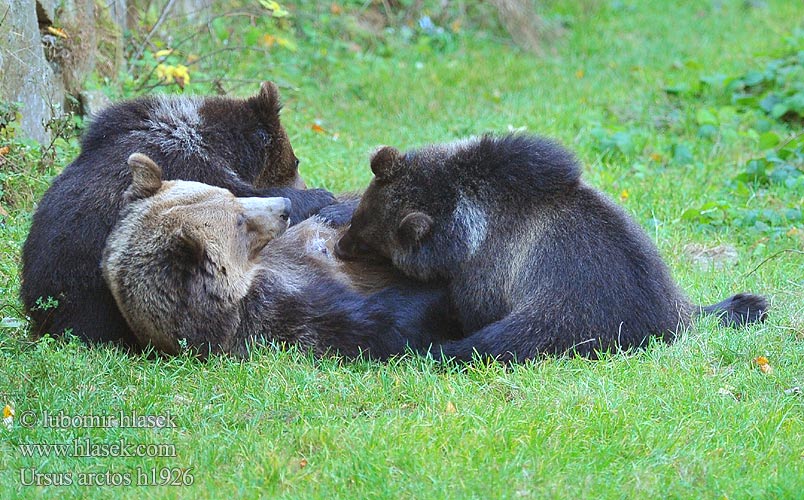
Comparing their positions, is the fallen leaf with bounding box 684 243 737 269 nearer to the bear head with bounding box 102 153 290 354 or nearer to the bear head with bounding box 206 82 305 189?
the bear head with bounding box 206 82 305 189

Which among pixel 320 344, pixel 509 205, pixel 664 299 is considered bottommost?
pixel 320 344

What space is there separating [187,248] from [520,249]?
2.31 m

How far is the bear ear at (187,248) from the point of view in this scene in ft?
21.0

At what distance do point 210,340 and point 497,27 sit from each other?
37.3ft

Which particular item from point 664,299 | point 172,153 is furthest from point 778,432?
point 172,153

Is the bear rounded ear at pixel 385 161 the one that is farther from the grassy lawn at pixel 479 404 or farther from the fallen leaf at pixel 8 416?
the fallen leaf at pixel 8 416

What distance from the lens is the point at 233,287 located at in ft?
22.0

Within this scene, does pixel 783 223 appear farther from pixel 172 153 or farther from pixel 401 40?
pixel 401 40

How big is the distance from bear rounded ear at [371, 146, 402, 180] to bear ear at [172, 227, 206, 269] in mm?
1549

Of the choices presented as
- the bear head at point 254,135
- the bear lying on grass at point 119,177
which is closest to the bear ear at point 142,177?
the bear lying on grass at point 119,177

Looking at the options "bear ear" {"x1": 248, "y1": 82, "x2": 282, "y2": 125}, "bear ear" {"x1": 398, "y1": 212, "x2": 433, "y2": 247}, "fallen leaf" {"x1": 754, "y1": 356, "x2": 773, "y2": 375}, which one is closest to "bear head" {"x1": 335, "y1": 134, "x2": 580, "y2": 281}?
"bear ear" {"x1": 398, "y1": 212, "x2": 433, "y2": 247}

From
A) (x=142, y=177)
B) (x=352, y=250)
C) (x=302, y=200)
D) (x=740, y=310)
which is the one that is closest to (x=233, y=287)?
(x=142, y=177)

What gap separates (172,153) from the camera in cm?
743

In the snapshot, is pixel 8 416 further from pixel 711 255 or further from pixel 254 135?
pixel 711 255
